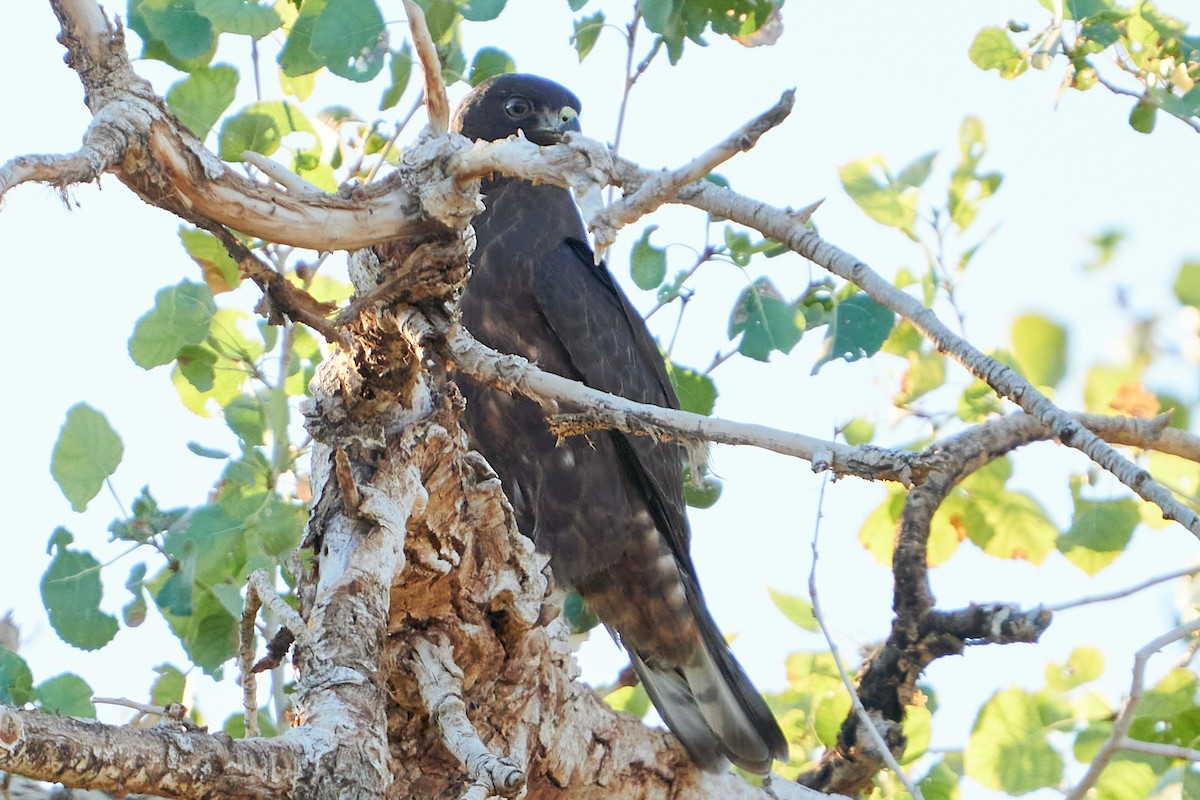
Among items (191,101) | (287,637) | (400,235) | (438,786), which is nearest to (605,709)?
(438,786)

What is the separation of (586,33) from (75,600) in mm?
1820

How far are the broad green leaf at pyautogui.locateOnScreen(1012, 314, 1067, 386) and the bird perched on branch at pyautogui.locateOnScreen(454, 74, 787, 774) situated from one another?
1216 mm

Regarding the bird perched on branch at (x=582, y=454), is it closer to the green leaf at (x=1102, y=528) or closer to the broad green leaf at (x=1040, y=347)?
the green leaf at (x=1102, y=528)

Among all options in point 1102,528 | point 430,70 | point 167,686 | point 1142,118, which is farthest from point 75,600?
point 1142,118

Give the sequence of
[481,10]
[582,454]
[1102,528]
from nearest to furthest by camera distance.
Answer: [481,10] → [1102,528] → [582,454]

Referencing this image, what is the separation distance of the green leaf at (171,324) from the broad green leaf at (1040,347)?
1.91 metres

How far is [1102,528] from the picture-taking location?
306 cm

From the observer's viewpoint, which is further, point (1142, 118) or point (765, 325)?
point (1142, 118)

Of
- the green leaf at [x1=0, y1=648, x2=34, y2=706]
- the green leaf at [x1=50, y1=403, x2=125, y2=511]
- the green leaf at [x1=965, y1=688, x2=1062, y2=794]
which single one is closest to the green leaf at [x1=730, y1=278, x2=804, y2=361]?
the green leaf at [x1=965, y1=688, x2=1062, y2=794]

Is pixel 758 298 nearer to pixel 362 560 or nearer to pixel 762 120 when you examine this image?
pixel 362 560

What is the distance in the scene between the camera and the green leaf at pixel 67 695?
95.4 inches

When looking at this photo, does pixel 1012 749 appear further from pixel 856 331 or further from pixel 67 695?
pixel 67 695

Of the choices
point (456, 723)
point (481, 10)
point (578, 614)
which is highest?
point (481, 10)

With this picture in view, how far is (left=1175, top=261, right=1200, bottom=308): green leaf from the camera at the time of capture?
9.62ft
